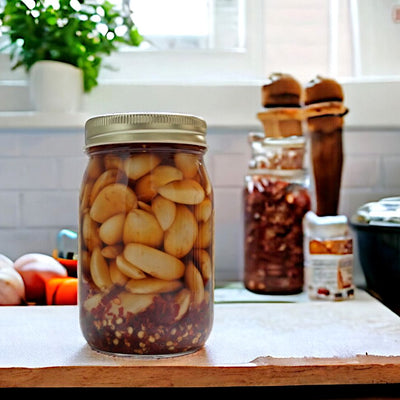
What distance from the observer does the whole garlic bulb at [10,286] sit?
0.77 m

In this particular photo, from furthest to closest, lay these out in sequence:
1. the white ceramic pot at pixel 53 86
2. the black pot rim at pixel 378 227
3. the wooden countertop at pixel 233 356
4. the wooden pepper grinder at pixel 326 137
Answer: the white ceramic pot at pixel 53 86, the wooden pepper grinder at pixel 326 137, the black pot rim at pixel 378 227, the wooden countertop at pixel 233 356

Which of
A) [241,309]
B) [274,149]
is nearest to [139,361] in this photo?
[241,309]

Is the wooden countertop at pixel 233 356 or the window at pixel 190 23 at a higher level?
the window at pixel 190 23

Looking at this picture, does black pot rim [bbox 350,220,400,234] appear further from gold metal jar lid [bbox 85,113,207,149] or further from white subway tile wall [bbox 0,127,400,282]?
gold metal jar lid [bbox 85,113,207,149]

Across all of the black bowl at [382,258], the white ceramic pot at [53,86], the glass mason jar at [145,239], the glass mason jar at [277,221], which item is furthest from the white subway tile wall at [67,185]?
the glass mason jar at [145,239]

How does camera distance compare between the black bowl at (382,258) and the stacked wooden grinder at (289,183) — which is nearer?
the black bowl at (382,258)

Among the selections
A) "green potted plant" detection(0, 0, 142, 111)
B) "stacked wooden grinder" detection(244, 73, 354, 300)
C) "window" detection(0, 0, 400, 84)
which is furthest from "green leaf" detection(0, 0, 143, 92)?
"stacked wooden grinder" detection(244, 73, 354, 300)

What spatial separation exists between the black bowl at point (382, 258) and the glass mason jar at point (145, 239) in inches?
14.0

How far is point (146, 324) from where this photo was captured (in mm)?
500

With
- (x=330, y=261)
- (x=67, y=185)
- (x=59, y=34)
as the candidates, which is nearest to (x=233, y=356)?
(x=330, y=261)

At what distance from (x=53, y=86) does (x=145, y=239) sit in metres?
0.61

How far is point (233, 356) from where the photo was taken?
20.2 inches

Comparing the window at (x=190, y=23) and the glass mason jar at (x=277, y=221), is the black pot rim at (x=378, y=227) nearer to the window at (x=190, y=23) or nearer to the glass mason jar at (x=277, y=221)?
the glass mason jar at (x=277, y=221)

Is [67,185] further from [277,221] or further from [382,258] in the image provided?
[382,258]
